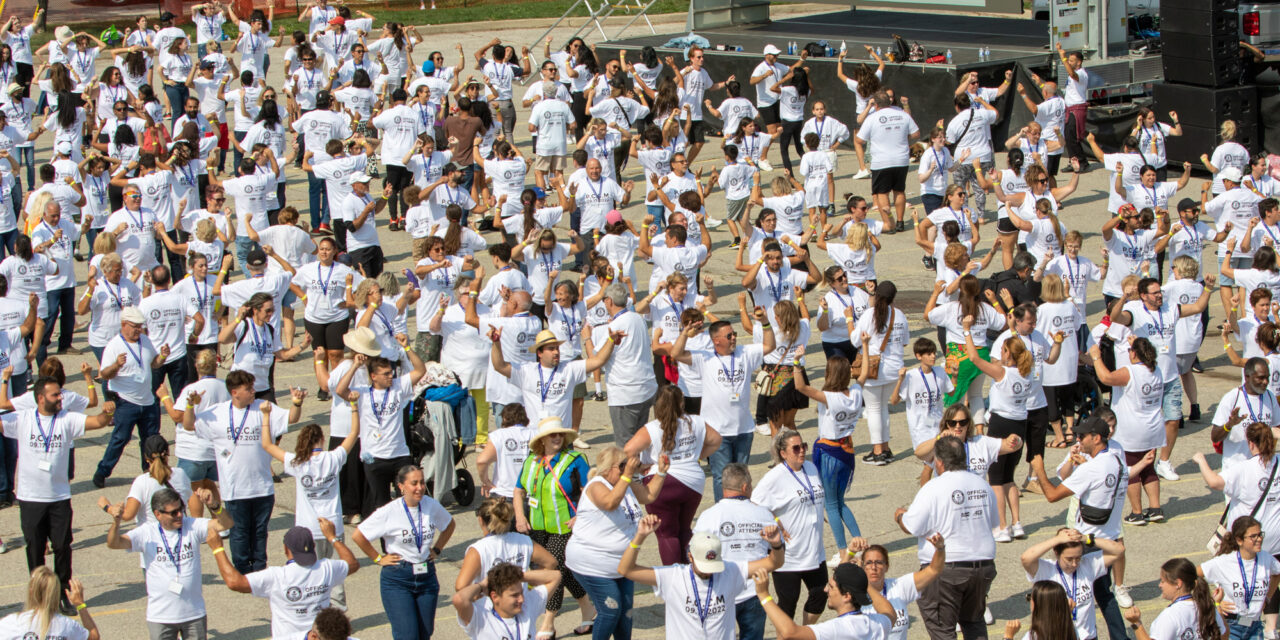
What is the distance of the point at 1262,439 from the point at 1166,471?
2768 millimetres

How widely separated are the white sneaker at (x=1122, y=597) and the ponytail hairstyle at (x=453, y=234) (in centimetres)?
679

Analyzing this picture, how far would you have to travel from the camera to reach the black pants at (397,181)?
19125 mm

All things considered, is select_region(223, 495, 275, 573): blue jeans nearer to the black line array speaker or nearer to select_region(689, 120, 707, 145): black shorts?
select_region(689, 120, 707, 145): black shorts

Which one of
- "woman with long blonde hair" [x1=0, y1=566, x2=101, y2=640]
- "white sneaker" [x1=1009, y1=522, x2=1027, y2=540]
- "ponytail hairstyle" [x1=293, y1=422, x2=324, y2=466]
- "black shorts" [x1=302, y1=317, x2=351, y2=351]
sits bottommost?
"white sneaker" [x1=1009, y1=522, x2=1027, y2=540]

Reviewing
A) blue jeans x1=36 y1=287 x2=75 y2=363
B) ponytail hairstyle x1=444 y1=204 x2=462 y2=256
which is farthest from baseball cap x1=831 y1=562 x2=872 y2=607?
blue jeans x1=36 y1=287 x2=75 y2=363

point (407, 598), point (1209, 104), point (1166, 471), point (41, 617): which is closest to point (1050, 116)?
point (1209, 104)

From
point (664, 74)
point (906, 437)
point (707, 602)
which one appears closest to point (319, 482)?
point (707, 602)

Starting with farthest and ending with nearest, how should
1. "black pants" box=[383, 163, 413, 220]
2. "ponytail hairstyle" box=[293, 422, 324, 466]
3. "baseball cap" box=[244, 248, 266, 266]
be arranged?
"black pants" box=[383, 163, 413, 220], "baseball cap" box=[244, 248, 266, 266], "ponytail hairstyle" box=[293, 422, 324, 466]

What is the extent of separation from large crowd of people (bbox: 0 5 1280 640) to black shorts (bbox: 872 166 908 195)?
166 millimetres

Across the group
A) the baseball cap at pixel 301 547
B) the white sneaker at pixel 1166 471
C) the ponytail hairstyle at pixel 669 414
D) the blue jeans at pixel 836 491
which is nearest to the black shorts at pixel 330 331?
the ponytail hairstyle at pixel 669 414

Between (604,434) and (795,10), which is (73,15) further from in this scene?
(604,434)

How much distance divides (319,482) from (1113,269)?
8.62 m

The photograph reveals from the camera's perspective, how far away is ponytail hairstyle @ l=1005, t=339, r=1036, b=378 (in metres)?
11.5

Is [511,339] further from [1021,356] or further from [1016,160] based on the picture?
[1016,160]
